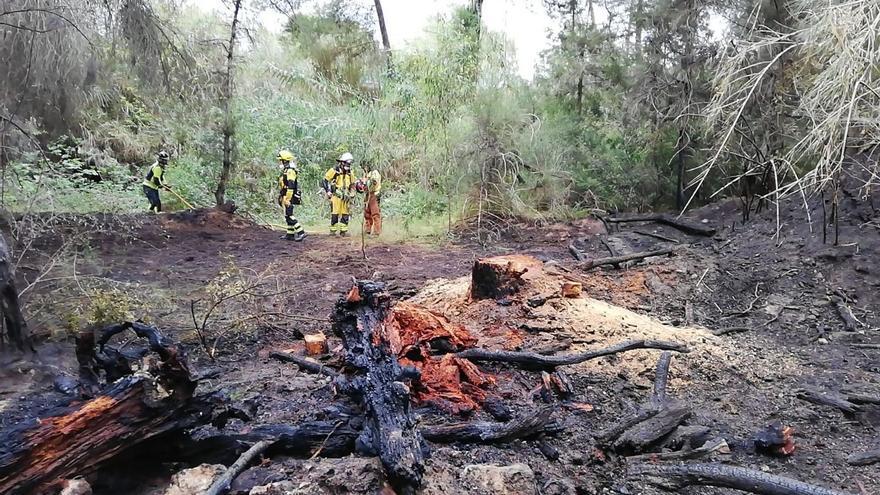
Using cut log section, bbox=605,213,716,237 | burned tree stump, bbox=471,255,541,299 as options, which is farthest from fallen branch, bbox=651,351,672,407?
cut log section, bbox=605,213,716,237

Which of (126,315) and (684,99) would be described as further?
(684,99)

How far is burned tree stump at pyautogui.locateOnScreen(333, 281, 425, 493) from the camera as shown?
8.55 feet

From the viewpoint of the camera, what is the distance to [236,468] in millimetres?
2707

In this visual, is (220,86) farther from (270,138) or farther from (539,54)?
(539,54)

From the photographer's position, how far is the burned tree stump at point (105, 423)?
2.23 m

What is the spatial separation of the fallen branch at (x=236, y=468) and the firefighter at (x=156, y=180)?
9.57m

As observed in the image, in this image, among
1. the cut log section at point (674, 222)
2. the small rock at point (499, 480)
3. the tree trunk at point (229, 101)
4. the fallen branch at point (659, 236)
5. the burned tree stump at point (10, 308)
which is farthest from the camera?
the tree trunk at point (229, 101)

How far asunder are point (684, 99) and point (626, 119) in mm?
1306

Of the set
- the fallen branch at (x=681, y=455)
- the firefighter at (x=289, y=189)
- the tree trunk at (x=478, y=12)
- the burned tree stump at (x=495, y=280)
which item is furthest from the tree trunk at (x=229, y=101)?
the fallen branch at (x=681, y=455)

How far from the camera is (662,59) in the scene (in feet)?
35.3

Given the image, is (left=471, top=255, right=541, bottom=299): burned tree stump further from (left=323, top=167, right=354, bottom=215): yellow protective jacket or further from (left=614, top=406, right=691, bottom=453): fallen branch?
(left=323, top=167, right=354, bottom=215): yellow protective jacket

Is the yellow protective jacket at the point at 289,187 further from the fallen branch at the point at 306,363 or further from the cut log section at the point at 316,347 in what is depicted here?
the fallen branch at the point at 306,363

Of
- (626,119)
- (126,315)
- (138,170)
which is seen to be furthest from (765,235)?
(138,170)

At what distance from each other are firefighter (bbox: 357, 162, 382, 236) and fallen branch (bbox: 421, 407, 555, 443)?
774 cm
